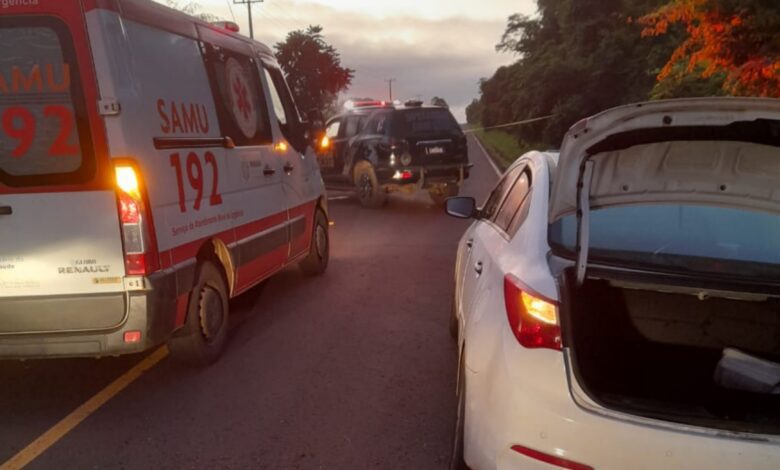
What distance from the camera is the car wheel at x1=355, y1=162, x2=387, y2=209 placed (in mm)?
13320

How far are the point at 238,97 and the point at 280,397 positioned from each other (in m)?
2.63

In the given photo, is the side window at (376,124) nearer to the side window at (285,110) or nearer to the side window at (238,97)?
the side window at (285,110)

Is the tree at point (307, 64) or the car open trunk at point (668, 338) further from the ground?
the tree at point (307, 64)

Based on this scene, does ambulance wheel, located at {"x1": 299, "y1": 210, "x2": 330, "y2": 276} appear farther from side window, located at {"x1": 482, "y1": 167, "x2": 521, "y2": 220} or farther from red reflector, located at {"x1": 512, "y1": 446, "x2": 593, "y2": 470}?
red reflector, located at {"x1": 512, "y1": 446, "x2": 593, "y2": 470}

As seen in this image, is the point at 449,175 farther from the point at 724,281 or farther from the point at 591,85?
the point at 591,85

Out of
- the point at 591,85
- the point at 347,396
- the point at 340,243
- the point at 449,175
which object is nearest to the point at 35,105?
the point at 347,396

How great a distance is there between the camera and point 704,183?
8.48 ft

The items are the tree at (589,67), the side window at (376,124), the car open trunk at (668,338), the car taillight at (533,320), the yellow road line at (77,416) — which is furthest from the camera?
the tree at (589,67)

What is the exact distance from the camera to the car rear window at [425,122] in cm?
1295

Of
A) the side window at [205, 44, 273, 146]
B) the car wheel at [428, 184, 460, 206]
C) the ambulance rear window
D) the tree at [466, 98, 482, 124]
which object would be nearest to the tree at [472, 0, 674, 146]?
the car wheel at [428, 184, 460, 206]

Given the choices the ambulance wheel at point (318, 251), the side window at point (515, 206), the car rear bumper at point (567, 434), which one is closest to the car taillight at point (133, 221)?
the side window at point (515, 206)

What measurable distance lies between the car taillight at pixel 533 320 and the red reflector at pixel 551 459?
379 mm

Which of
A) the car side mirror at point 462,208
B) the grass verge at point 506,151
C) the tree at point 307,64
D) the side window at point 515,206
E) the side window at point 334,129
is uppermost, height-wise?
the tree at point 307,64

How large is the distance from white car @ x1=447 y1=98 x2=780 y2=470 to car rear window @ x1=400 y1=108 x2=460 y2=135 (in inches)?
384
